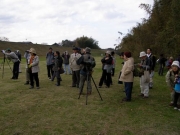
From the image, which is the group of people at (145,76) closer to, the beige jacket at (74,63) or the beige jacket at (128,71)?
the beige jacket at (128,71)

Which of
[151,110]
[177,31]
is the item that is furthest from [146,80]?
[177,31]

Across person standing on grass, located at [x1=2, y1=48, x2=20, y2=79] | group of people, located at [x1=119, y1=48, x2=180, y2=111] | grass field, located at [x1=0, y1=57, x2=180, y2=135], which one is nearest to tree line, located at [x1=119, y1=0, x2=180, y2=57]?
group of people, located at [x1=119, y1=48, x2=180, y2=111]

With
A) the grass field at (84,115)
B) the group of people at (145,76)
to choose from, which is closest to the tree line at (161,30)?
the group of people at (145,76)

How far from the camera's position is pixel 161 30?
66.1ft

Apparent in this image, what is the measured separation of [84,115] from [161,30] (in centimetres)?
1663

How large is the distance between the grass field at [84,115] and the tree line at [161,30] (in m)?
6.91

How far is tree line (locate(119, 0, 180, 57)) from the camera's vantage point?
13.7m

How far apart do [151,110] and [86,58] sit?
9.76 ft

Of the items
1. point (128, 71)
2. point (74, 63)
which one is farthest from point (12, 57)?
point (128, 71)

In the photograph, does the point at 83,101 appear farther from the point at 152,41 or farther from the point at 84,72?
the point at 152,41

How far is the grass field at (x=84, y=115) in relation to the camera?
16.1ft

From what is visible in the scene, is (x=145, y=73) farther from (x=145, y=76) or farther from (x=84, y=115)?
(x=84, y=115)

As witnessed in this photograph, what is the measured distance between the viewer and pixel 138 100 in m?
7.66

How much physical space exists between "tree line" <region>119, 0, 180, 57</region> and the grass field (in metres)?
6.91
